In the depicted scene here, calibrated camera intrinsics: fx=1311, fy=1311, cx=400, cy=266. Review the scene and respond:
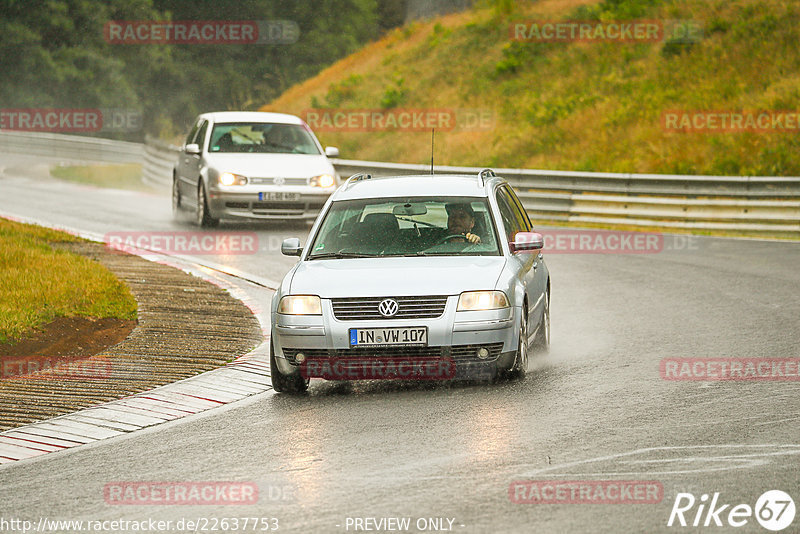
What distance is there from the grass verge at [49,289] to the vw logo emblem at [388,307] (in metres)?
3.58

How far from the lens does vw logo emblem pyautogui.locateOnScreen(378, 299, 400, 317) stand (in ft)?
29.2

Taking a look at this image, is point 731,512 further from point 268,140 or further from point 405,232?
point 268,140

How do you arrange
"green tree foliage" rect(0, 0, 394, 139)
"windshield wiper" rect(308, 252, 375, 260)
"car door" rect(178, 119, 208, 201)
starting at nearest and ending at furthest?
"windshield wiper" rect(308, 252, 375, 260) → "car door" rect(178, 119, 208, 201) → "green tree foliage" rect(0, 0, 394, 139)

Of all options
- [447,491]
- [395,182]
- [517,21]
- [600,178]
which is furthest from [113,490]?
[517,21]

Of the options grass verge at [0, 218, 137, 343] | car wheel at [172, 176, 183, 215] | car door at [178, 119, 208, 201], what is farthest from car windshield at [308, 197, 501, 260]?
car wheel at [172, 176, 183, 215]

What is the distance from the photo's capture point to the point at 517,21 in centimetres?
4100

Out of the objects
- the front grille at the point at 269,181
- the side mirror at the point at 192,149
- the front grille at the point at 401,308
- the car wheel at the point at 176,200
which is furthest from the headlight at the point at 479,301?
the car wheel at the point at 176,200

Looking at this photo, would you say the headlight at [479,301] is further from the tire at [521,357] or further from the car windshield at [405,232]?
the car windshield at [405,232]

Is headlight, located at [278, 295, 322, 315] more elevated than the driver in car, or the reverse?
the driver in car

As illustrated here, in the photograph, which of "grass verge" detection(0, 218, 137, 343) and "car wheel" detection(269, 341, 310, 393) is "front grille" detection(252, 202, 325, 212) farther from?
"car wheel" detection(269, 341, 310, 393)

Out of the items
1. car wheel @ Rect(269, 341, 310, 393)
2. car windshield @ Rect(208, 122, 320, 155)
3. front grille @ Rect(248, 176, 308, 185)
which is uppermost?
car windshield @ Rect(208, 122, 320, 155)

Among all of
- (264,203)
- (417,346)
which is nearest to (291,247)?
(417,346)

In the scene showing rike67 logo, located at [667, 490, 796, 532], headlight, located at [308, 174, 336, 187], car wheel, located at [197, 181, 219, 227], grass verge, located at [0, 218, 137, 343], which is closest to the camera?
rike67 logo, located at [667, 490, 796, 532]

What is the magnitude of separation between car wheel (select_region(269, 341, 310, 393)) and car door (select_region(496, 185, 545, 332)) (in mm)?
1778
